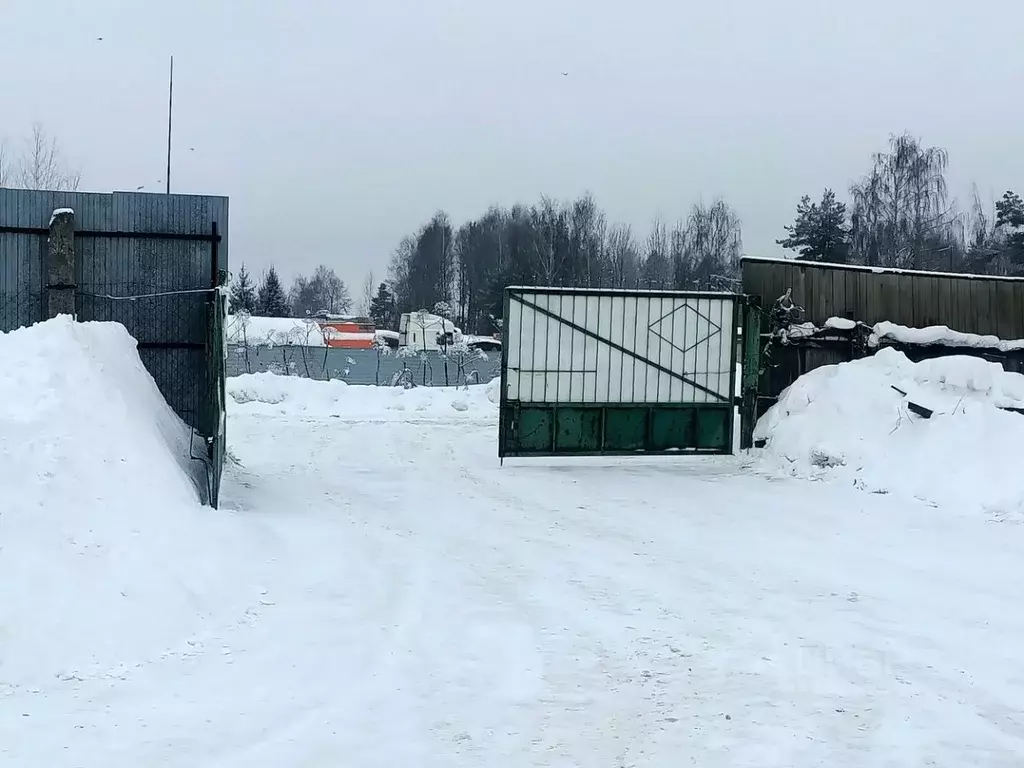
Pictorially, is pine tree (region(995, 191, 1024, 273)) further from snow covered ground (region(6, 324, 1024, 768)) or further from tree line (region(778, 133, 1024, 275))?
snow covered ground (region(6, 324, 1024, 768))

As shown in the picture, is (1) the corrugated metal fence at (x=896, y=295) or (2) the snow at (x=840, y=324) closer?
(2) the snow at (x=840, y=324)

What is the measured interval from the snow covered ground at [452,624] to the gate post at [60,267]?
4.85ft

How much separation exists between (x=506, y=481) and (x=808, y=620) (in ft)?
22.8

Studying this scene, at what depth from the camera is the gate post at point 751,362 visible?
49.5 ft

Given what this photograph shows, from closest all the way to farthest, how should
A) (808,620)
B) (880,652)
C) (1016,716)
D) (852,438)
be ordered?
(1016,716) < (880,652) < (808,620) < (852,438)

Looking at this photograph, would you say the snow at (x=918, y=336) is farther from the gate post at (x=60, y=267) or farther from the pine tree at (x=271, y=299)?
the pine tree at (x=271, y=299)

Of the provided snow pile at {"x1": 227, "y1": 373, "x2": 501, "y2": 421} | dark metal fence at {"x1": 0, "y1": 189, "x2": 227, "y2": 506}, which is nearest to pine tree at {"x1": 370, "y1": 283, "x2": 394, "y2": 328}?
snow pile at {"x1": 227, "y1": 373, "x2": 501, "y2": 421}

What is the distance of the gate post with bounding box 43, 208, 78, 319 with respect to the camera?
1034 cm

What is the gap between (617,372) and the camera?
49.2ft

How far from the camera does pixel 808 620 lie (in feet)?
21.6

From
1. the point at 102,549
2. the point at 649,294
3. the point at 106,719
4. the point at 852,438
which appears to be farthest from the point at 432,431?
the point at 106,719

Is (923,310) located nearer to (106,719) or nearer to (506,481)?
(506,481)

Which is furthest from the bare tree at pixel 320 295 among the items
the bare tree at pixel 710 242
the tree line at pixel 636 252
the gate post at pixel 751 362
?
the gate post at pixel 751 362

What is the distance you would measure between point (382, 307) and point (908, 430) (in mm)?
70677
